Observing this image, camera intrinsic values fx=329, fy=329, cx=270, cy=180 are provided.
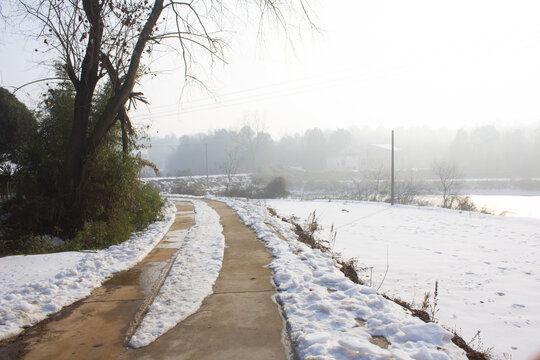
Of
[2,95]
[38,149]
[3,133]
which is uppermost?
[2,95]

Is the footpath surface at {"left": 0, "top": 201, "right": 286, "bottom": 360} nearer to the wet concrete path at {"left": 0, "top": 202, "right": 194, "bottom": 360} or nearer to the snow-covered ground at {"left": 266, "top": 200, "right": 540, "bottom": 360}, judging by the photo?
the wet concrete path at {"left": 0, "top": 202, "right": 194, "bottom": 360}

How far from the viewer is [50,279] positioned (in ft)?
13.9

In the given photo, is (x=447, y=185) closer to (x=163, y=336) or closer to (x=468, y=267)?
(x=468, y=267)

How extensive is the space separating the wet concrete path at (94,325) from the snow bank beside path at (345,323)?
1.54 m

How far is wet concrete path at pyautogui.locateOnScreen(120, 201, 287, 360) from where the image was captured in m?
2.59

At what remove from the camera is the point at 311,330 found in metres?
2.86

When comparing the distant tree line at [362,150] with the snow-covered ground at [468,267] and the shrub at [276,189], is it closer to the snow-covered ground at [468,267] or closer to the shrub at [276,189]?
the shrub at [276,189]

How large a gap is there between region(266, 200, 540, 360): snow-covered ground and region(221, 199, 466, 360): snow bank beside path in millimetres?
1877

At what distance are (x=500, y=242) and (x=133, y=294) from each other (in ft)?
39.2

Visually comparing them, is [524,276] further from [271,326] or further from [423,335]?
[271,326]

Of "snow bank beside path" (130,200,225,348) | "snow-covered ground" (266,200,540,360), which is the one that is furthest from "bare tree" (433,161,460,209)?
"snow bank beside path" (130,200,225,348)

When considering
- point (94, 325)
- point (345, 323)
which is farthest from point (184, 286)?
point (345, 323)

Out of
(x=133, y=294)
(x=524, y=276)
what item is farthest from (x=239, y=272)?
(x=524, y=276)

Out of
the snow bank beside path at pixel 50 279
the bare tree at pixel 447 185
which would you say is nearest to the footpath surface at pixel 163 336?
the snow bank beside path at pixel 50 279
